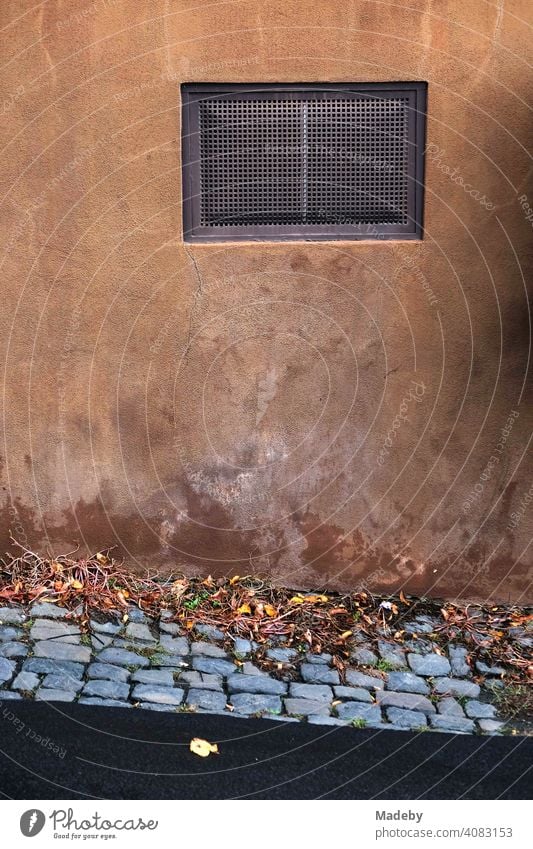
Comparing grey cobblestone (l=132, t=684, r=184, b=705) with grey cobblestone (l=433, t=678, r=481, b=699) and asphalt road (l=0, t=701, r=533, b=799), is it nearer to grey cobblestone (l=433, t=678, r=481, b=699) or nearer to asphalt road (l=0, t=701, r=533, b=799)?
asphalt road (l=0, t=701, r=533, b=799)

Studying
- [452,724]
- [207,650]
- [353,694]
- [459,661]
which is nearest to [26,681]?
[207,650]

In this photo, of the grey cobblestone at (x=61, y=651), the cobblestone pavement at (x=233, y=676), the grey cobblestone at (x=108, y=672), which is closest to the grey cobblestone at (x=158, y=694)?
the cobblestone pavement at (x=233, y=676)

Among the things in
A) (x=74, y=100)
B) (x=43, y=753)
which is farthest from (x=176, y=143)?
(x=43, y=753)

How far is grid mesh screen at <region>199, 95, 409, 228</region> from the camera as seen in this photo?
5.48 meters

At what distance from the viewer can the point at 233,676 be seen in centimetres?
487

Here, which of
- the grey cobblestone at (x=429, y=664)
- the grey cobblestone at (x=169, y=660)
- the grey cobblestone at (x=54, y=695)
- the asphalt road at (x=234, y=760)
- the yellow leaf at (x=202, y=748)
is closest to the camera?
the asphalt road at (x=234, y=760)

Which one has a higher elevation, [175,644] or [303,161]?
[303,161]

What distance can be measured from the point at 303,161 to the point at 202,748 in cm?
346

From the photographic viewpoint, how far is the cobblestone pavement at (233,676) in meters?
4.51

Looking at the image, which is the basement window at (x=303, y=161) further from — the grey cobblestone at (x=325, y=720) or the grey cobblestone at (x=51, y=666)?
the grey cobblestone at (x=325, y=720)

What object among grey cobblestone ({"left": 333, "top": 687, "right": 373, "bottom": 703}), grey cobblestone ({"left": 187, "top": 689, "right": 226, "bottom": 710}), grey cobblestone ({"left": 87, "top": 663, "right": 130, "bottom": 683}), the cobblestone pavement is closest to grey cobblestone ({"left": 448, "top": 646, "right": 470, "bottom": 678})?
the cobblestone pavement

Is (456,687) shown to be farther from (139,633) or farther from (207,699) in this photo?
(139,633)

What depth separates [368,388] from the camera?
5641mm

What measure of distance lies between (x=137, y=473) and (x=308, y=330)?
142cm
